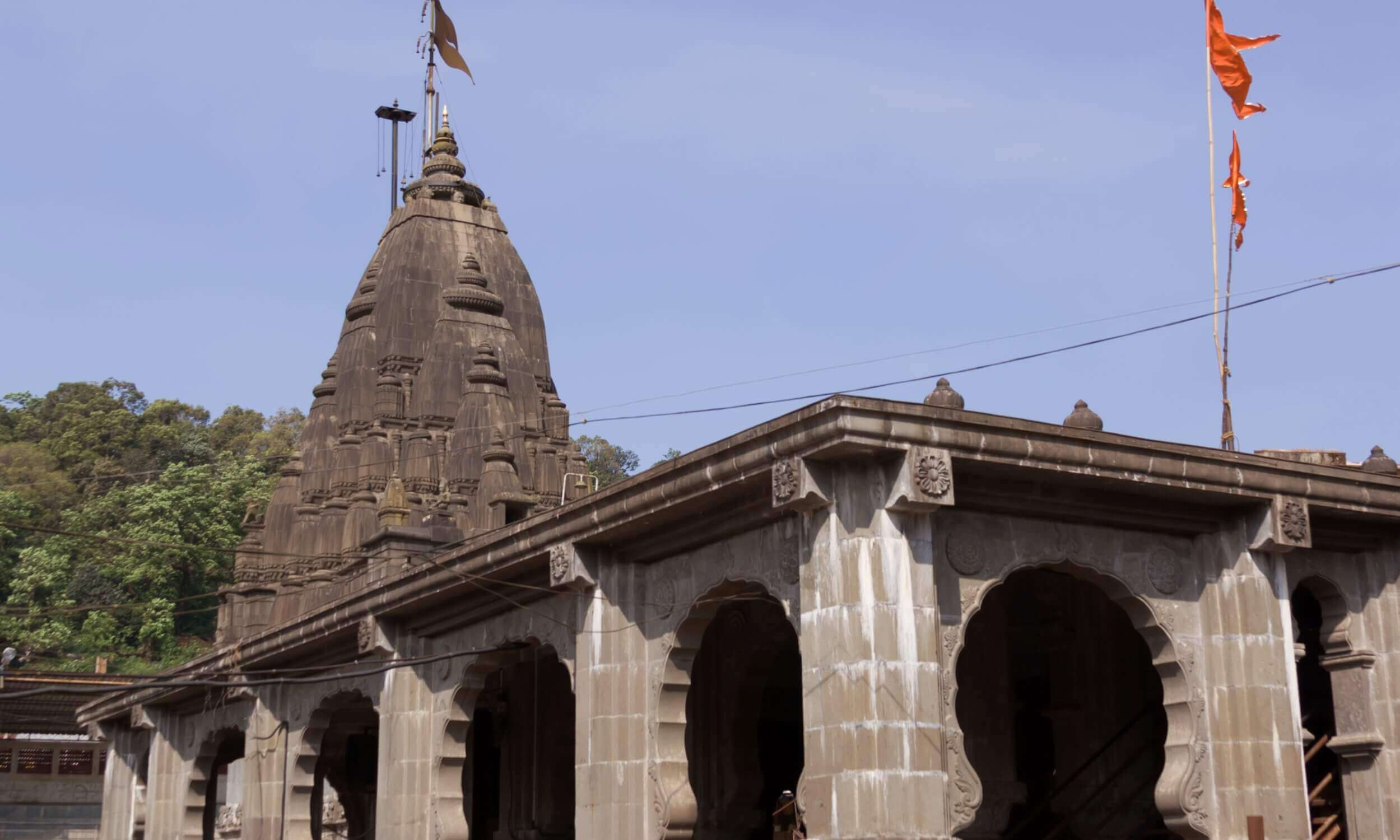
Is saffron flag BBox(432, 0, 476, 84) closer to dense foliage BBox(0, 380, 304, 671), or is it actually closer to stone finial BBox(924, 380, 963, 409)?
dense foliage BBox(0, 380, 304, 671)

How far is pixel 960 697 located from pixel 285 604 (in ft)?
64.1

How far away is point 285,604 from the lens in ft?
115

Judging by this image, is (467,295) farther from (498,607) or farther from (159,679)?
(498,607)

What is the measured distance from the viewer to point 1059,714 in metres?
20.2

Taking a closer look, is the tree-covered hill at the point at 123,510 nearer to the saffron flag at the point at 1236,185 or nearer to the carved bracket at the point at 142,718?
the carved bracket at the point at 142,718

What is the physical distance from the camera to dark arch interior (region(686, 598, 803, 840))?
20875 millimetres

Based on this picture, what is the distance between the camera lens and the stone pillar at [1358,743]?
17.0 m

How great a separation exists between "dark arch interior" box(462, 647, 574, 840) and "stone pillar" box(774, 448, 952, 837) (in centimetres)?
1018

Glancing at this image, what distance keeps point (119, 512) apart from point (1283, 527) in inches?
2528

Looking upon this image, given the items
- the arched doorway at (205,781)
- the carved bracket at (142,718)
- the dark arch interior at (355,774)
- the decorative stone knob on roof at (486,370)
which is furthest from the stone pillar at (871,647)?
the decorative stone knob on roof at (486,370)

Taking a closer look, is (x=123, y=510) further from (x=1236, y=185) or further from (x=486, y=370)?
(x=1236, y=185)

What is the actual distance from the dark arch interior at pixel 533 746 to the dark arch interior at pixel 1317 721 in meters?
10.2

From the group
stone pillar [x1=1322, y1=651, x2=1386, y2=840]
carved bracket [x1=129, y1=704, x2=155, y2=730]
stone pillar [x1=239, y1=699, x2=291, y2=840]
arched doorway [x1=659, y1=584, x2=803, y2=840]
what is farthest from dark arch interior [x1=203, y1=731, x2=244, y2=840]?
stone pillar [x1=1322, y1=651, x2=1386, y2=840]

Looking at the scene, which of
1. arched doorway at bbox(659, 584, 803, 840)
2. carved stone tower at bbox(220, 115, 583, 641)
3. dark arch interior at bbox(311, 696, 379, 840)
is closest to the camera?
arched doorway at bbox(659, 584, 803, 840)
